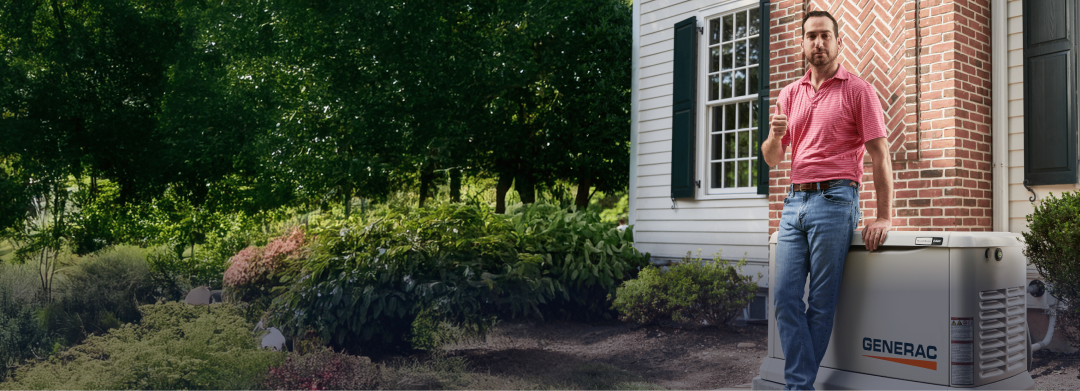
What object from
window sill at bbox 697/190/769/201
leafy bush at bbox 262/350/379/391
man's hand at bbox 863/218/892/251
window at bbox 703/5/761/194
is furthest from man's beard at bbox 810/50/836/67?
window at bbox 703/5/761/194

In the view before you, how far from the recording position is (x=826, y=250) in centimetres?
279

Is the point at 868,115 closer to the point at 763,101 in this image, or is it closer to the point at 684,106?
the point at 763,101

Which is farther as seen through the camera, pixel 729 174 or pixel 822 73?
pixel 729 174

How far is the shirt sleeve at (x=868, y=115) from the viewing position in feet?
9.02

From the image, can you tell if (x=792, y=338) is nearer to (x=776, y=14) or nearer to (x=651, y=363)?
(x=651, y=363)

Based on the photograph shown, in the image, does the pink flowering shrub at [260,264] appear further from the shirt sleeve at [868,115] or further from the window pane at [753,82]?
the shirt sleeve at [868,115]

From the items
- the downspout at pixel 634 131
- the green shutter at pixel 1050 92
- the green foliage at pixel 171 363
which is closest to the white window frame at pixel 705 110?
the downspout at pixel 634 131

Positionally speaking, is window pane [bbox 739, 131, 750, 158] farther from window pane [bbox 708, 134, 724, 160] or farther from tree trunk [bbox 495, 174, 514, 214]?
tree trunk [bbox 495, 174, 514, 214]

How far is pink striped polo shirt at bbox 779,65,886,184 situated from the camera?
2.77 meters

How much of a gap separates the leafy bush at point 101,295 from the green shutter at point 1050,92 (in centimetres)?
751

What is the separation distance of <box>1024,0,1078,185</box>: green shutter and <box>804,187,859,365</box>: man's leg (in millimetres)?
2611

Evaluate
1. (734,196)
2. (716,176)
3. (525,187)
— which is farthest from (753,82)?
(525,187)

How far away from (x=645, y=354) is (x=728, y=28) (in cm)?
358

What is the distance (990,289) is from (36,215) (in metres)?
10.6
